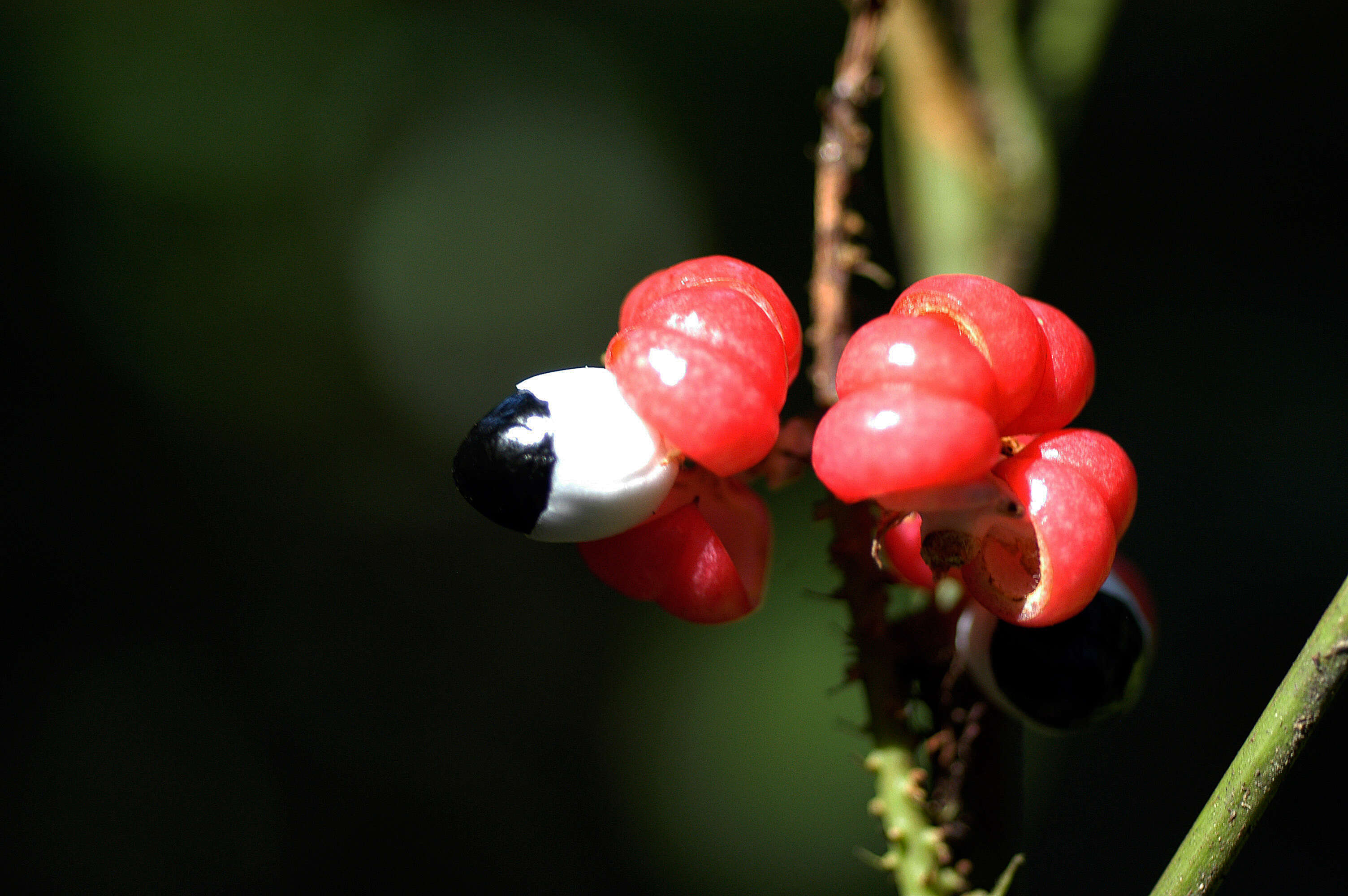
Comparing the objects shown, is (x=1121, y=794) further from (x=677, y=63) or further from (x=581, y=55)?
(x=581, y=55)

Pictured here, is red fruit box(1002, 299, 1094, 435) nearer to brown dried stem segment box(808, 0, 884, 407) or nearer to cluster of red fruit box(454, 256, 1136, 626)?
cluster of red fruit box(454, 256, 1136, 626)

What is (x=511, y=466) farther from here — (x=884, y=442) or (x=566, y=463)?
(x=884, y=442)

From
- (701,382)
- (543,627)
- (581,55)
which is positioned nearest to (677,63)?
(581,55)

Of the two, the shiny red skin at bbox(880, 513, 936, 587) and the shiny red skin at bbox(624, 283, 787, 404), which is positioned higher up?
the shiny red skin at bbox(624, 283, 787, 404)

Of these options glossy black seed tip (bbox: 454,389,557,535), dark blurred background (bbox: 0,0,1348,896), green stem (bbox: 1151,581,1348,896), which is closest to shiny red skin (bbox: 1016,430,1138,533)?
green stem (bbox: 1151,581,1348,896)

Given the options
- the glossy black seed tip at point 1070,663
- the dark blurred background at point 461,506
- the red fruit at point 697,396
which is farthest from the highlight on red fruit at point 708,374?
the dark blurred background at point 461,506

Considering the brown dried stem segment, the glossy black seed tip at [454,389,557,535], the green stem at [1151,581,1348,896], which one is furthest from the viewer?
the brown dried stem segment
